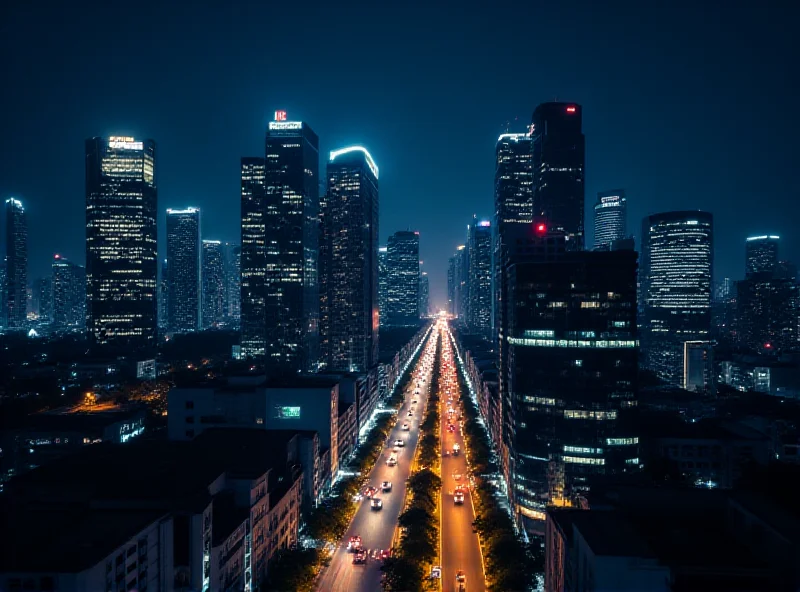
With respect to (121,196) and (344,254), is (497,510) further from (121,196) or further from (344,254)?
(121,196)

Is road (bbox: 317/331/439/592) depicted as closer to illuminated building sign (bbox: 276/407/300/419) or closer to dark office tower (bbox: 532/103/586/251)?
illuminated building sign (bbox: 276/407/300/419)

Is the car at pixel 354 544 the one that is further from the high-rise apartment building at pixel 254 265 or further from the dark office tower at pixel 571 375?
the high-rise apartment building at pixel 254 265

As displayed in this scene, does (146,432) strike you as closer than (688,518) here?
No

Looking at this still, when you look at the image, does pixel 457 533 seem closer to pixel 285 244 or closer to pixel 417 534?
pixel 417 534

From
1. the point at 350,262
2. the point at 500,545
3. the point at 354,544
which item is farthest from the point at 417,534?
the point at 350,262

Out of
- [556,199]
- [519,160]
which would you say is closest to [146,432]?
[556,199]

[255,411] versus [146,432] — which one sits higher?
[255,411]
